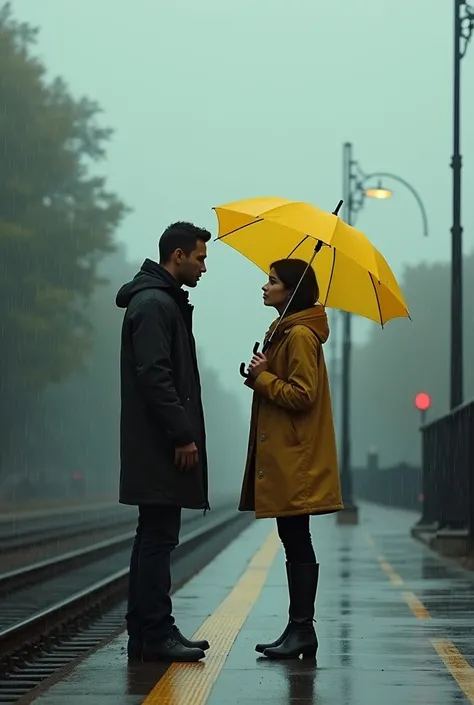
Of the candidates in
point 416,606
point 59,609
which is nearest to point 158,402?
point 416,606

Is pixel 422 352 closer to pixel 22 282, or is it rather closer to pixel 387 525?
pixel 22 282

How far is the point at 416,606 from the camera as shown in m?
11.6

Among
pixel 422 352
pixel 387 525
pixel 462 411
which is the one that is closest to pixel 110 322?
pixel 422 352

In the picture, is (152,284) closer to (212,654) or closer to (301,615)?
(301,615)

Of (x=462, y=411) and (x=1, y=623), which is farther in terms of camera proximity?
(x=462, y=411)

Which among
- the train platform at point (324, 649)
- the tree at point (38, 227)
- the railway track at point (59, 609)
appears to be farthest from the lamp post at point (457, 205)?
the tree at point (38, 227)

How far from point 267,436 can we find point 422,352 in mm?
93381

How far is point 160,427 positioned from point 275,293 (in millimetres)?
929

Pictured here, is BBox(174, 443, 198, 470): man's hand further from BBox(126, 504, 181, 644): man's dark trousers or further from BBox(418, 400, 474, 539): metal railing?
BBox(418, 400, 474, 539): metal railing


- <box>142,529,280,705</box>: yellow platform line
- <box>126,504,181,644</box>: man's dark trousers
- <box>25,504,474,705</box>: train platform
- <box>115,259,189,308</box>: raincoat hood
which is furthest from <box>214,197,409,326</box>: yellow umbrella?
<box>142,529,280,705</box>: yellow platform line

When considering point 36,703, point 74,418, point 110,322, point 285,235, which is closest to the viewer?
point 36,703

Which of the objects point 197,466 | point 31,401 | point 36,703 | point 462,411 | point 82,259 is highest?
point 82,259

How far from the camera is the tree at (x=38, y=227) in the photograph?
51.4 metres

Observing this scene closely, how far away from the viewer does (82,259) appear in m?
55.2
